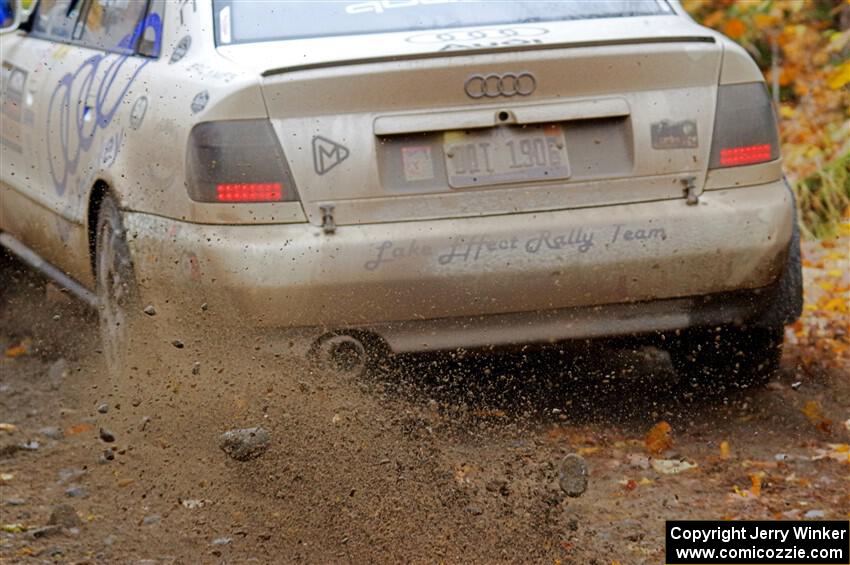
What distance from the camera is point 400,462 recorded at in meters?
4.31

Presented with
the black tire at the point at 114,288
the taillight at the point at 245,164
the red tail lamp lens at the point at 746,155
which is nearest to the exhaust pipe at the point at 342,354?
the taillight at the point at 245,164

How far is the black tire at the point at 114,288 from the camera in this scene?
5043 mm

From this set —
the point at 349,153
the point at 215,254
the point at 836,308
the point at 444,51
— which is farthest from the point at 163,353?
the point at 836,308

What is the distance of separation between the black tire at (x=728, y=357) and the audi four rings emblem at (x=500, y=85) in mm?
1037

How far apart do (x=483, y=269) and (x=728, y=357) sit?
1231 mm

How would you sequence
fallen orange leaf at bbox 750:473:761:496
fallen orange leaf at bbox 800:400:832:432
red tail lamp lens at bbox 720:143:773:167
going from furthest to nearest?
fallen orange leaf at bbox 800:400:832:432 → red tail lamp lens at bbox 720:143:773:167 → fallen orange leaf at bbox 750:473:761:496

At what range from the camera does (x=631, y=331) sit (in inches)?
190

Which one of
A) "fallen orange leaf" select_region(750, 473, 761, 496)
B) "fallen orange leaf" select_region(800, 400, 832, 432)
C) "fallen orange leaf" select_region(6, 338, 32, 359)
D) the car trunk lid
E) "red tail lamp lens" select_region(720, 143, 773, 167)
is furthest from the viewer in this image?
"fallen orange leaf" select_region(6, 338, 32, 359)

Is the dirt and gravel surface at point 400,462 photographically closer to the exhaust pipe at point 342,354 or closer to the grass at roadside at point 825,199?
the exhaust pipe at point 342,354

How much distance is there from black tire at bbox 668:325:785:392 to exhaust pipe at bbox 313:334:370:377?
1.11 meters

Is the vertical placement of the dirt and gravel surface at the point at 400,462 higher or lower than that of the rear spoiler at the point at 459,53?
lower

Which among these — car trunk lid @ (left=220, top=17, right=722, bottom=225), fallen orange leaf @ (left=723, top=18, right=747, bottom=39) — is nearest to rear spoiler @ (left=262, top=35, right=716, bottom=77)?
car trunk lid @ (left=220, top=17, right=722, bottom=225)

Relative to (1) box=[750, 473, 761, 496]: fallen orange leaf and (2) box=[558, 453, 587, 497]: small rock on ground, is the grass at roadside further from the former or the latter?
(2) box=[558, 453, 587, 497]: small rock on ground

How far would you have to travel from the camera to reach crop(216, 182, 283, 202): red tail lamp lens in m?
4.56
